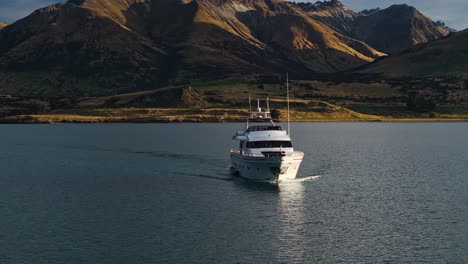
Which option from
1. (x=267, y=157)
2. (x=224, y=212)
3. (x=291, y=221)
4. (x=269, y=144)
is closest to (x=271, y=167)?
(x=267, y=157)

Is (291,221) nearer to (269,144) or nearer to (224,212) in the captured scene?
(224,212)

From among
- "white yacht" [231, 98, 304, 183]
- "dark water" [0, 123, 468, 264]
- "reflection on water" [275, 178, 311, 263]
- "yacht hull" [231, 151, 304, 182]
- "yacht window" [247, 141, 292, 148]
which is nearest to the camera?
"reflection on water" [275, 178, 311, 263]

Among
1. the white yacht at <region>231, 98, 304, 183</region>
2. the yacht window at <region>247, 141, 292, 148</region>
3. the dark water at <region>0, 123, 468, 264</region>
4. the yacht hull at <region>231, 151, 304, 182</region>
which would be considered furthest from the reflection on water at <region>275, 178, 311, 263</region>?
the yacht window at <region>247, 141, 292, 148</region>

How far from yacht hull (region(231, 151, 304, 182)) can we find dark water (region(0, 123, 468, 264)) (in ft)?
5.60

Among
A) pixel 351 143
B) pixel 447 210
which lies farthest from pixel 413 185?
pixel 351 143

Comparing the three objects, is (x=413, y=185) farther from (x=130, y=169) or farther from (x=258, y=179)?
(x=130, y=169)

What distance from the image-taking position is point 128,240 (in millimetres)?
58312

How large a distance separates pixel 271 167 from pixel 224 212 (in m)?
18.8

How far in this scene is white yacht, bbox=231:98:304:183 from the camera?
287 feet

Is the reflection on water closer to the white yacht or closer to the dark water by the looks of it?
the dark water

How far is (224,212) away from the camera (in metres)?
70.5

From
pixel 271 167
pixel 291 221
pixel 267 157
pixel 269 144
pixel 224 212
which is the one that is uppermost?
pixel 269 144

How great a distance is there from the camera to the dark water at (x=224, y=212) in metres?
54.2

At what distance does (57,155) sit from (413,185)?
84.2 metres
